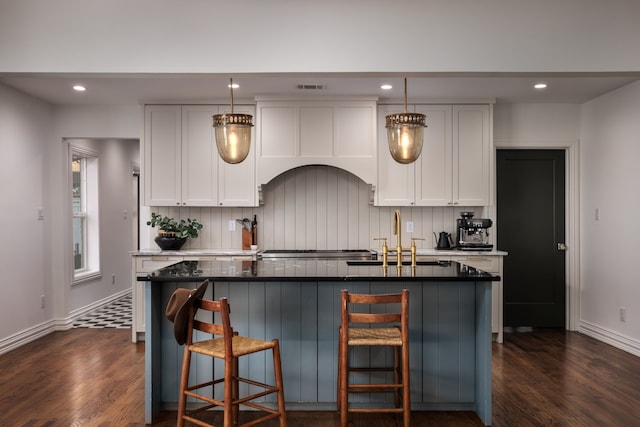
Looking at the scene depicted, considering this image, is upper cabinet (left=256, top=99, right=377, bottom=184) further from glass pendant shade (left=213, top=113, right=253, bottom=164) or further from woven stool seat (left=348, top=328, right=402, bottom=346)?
woven stool seat (left=348, top=328, right=402, bottom=346)

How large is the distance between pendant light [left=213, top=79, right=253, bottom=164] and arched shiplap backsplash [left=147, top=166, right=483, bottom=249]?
247 centimetres

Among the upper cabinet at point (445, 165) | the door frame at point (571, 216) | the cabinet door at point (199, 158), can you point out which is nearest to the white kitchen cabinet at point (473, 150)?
the upper cabinet at point (445, 165)

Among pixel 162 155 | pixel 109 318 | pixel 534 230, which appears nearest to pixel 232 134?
pixel 162 155

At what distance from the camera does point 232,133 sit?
10.7ft

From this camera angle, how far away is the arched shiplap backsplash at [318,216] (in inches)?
228

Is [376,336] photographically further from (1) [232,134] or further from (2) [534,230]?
(2) [534,230]

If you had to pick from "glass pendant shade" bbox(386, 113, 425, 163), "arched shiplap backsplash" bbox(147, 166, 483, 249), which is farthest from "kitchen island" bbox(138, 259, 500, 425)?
"arched shiplap backsplash" bbox(147, 166, 483, 249)

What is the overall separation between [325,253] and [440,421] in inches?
97.4

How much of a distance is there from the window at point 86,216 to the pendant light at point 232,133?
4.10 metres

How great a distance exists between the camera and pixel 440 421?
3.21 metres

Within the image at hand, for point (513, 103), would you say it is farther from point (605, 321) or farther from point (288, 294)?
point (288, 294)

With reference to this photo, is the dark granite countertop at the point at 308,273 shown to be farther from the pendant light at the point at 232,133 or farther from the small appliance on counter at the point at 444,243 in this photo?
the small appliance on counter at the point at 444,243

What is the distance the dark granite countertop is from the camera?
3.03 metres

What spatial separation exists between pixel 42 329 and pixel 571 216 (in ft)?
19.1
